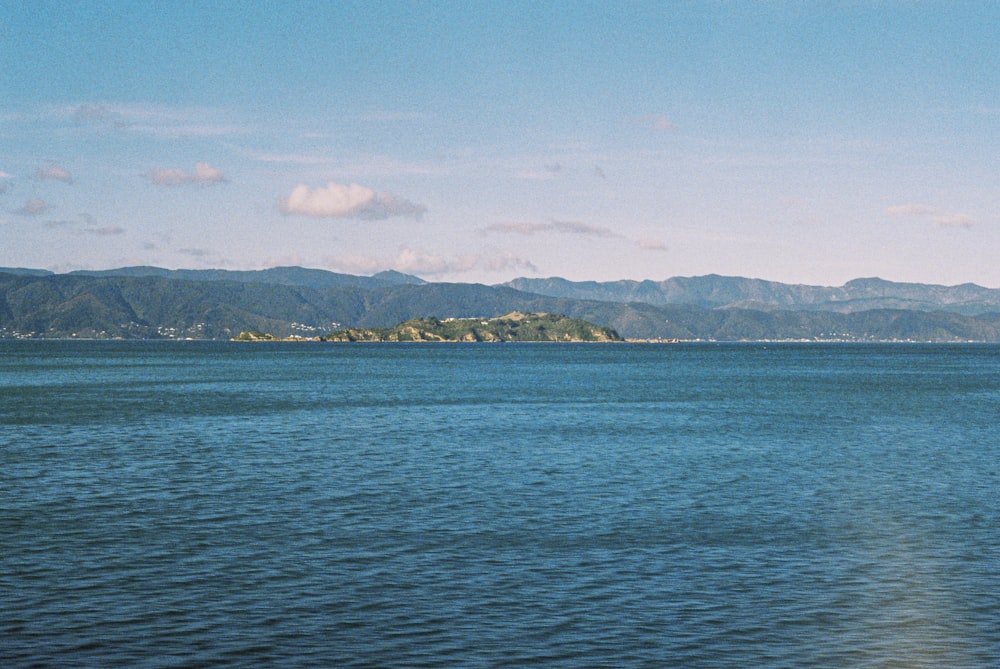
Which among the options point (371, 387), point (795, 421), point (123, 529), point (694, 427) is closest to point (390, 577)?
point (123, 529)

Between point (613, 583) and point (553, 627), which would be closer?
point (553, 627)

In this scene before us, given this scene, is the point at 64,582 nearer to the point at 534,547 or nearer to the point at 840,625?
the point at 534,547

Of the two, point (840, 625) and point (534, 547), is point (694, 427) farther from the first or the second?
point (840, 625)

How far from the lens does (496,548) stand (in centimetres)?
3859

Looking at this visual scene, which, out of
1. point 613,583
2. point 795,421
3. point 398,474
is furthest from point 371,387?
point 613,583

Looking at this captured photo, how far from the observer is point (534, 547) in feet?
127

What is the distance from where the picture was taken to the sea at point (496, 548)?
27.0 metres

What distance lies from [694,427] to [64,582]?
68.8 m

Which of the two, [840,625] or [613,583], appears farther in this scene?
[613,583]

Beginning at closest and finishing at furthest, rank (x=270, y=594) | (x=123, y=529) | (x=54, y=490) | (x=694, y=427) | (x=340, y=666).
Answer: (x=340, y=666) → (x=270, y=594) → (x=123, y=529) → (x=54, y=490) → (x=694, y=427)

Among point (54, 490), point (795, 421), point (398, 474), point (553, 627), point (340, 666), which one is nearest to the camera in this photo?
point (340, 666)

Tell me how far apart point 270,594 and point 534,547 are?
1114cm

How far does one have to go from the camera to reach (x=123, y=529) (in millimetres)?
41750

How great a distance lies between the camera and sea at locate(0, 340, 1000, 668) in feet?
88.5
